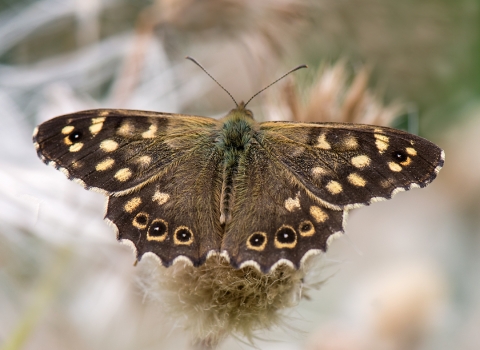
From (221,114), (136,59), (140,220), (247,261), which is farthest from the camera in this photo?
(221,114)

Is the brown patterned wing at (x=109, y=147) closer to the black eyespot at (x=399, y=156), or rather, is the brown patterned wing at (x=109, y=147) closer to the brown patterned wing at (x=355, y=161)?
the brown patterned wing at (x=355, y=161)

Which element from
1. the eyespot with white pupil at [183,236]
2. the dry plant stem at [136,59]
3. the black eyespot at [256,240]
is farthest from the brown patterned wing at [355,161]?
the dry plant stem at [136,59]

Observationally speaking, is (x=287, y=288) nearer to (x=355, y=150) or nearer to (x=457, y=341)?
(x=355, y=150)

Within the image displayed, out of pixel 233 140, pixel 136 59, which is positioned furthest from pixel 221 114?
pixel 233 140

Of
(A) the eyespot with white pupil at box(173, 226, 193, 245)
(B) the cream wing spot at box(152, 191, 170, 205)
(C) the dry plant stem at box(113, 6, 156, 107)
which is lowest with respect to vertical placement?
(A) the eyespot with white pupil at box(173, 226, 193, 245)

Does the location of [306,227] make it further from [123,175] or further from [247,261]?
[123,175]

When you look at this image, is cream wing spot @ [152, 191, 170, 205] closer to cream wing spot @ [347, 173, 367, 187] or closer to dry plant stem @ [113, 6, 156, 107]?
cream wing spot @ [347, 173, 367, 187]

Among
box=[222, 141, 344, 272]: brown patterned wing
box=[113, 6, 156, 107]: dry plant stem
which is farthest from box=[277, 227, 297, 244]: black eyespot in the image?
box=[113, 6, 156, 107]: dry plant stem

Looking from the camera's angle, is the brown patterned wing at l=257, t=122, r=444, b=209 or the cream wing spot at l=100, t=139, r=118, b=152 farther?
the cream wing spot at l=100, t=139, r=118, b=152
